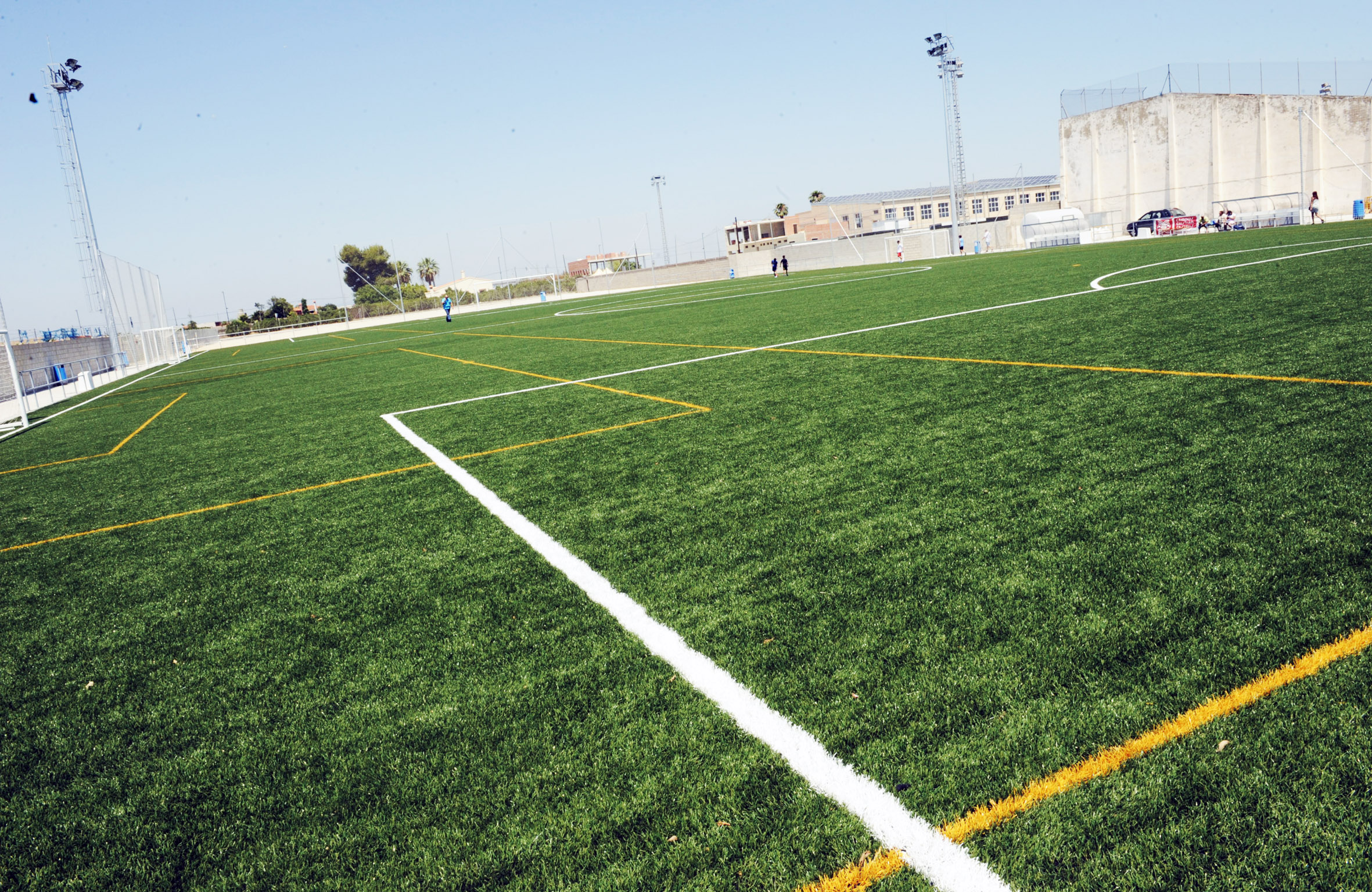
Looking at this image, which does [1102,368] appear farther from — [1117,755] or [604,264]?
[604,264]

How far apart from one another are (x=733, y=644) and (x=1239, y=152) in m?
66.6

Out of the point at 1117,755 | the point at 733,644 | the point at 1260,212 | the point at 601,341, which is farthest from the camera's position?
the point at 1260,212

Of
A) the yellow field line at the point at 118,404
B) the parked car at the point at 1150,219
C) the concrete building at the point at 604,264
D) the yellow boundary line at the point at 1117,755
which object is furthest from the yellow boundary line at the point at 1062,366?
the concrete building at the point at 604,264

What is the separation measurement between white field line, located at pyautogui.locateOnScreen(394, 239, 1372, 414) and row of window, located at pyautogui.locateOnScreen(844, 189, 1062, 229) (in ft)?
314

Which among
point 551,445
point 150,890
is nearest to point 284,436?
point 551,445

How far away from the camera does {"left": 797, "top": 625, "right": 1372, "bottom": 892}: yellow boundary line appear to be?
1932 mm

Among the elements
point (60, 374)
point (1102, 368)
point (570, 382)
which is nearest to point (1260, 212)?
point (1102, 368)

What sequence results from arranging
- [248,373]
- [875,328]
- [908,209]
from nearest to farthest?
1. [875,328]
2. [248,373]
3. [908,209]

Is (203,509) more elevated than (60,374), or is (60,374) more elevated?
(60,374)

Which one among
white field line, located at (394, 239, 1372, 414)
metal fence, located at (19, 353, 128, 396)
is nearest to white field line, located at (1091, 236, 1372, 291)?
white field line, located at (394, 239, 1372, 414)

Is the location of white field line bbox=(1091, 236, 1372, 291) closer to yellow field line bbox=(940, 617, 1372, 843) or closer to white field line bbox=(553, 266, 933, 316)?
white field line bbox=(553, 266, 933, 316)

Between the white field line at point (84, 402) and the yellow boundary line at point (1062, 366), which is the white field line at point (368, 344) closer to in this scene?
the white field line at point (84, 402)

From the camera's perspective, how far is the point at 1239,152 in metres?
54.8

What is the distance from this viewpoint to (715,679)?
2.87 meters
